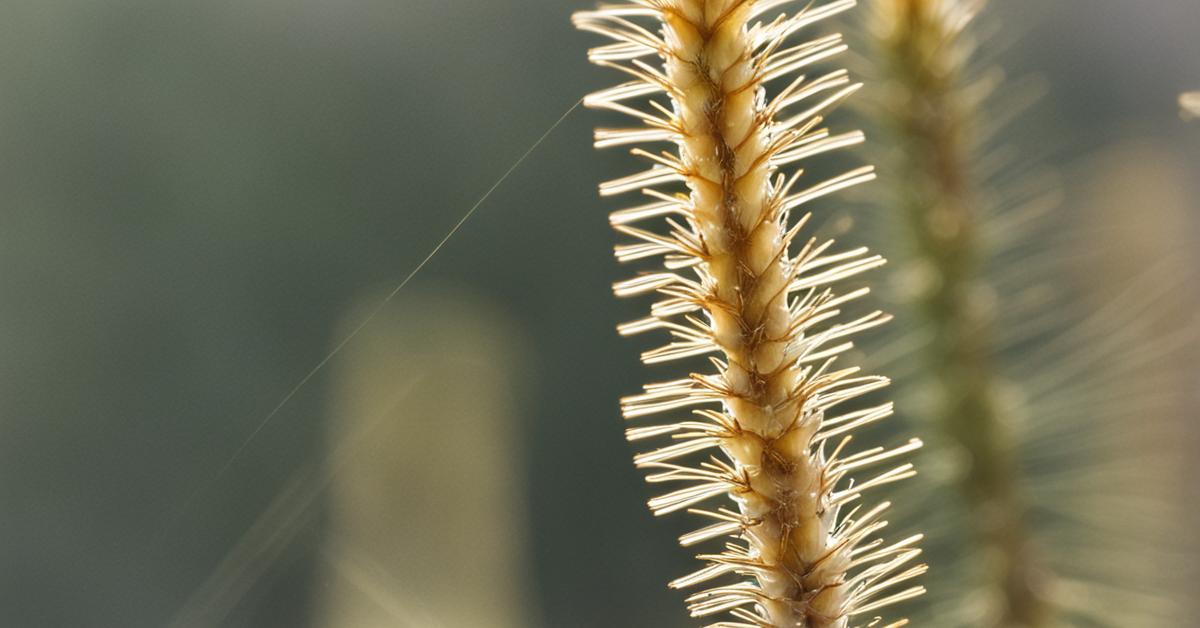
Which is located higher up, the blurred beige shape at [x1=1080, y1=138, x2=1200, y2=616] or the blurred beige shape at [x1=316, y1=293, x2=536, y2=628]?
the blurred beige shape at [x1=1080, y1=138, x2=1200, y2=616]

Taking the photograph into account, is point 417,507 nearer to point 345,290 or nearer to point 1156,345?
point 1156,345

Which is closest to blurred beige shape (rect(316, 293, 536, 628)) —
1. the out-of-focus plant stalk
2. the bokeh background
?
the bokeh background

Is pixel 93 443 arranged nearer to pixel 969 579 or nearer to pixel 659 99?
pixel 659 99

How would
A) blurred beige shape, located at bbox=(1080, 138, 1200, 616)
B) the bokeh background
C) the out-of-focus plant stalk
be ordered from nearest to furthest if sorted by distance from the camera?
1. the out-of-focus plant stalk
2. blurred beige shape, located at bbox=(1080, 138, 1200, 616)
3. the bokeh background

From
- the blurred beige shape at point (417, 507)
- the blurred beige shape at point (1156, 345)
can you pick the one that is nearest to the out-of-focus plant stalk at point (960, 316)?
the blurred beige shape at point (1156, 345)

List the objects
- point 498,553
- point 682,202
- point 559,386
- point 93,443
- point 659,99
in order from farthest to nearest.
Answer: point 559,386
point 93,443
point 659,99
point 498,553
point 682,202

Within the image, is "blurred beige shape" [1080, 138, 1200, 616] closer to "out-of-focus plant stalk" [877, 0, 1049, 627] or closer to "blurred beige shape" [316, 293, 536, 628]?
"out-of-focus plant stalk" [877, 0, 1049, 627]

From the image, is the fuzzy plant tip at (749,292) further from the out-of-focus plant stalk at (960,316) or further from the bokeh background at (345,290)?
the bokeh background at (345,290)

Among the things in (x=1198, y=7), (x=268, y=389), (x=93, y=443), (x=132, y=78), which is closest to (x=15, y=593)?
(x=93, y=443)
